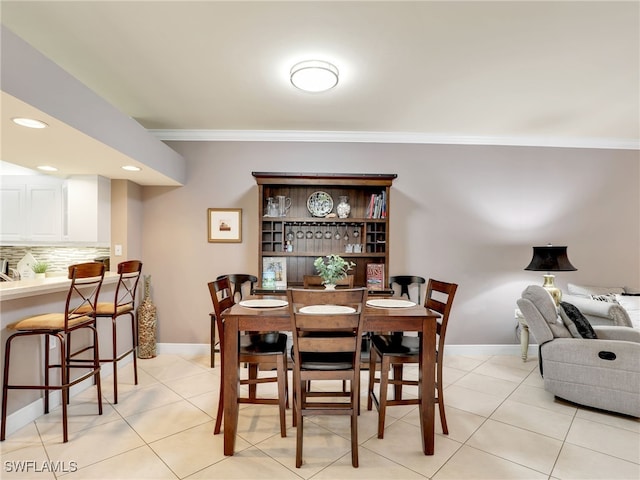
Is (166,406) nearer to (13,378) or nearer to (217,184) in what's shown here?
(13,378)

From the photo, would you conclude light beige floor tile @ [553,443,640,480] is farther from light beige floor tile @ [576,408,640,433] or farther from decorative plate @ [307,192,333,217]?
decorative plate @ [307,192,333,217]

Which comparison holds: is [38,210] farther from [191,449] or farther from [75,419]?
[191,449]

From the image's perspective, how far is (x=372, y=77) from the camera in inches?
101

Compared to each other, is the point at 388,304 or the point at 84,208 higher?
the point at 84,208

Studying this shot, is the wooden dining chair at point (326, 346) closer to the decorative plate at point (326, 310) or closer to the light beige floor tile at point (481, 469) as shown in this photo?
the decorative plate at point (326, 310)

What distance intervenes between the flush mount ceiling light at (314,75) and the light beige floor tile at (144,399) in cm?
270

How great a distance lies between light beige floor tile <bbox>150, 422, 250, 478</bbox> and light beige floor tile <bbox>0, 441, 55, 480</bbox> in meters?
0.50

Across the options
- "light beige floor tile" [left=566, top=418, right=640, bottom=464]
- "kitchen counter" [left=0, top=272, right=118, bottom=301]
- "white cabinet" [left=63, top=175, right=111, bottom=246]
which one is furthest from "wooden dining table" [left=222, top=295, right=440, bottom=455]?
"white cabinet" [left=63, top=175, right=111, bottom=246]

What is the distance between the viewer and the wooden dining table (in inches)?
78.5

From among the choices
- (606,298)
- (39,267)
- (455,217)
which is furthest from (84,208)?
(606,298)

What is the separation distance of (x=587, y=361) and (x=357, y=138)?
9.79ft

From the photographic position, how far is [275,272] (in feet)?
12.1

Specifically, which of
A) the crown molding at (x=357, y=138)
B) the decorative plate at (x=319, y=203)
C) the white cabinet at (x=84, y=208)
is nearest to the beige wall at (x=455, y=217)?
the crown molding at (x=357, y=138)

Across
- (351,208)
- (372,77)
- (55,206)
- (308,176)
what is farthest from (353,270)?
(55,206)
